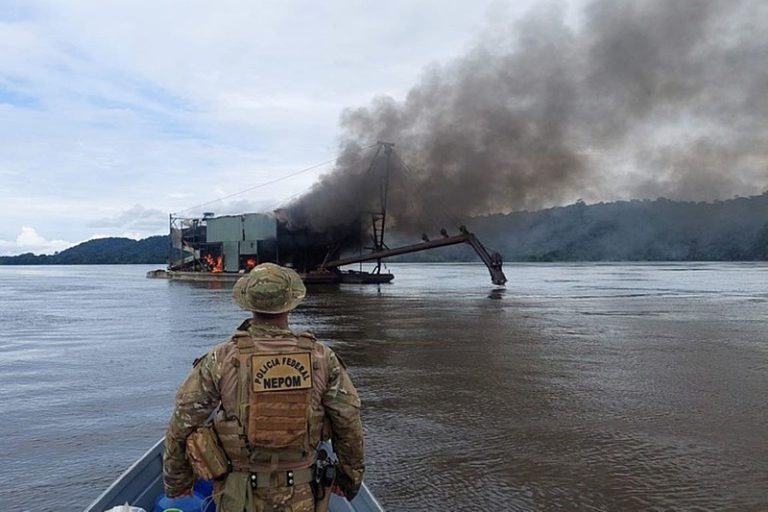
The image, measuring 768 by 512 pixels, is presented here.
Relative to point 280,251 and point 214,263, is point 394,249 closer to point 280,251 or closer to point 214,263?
point 280,251

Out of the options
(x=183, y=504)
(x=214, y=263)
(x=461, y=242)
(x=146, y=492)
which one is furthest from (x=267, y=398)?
(x=214, y=263)

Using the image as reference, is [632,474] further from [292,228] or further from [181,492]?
[292,228]

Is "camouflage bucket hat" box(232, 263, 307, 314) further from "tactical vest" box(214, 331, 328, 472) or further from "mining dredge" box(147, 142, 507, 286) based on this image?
"mining dredge" box(147, 142, 507, 286)

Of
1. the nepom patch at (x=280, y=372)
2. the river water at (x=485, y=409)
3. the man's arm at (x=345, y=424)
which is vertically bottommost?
the river water at (x=485, y=409)

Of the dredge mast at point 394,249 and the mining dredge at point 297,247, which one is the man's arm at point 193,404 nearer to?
the dredge mast at point 394,249

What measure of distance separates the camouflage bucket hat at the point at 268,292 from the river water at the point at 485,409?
3731 mm

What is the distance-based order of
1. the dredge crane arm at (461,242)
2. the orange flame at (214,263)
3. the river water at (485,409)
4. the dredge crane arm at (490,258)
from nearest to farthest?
1. the river water at (485,409)
2. the dredge crane arm at (461,242)
3. the dredge crane arm at (490,258)
4. the orange flame at (214,263)

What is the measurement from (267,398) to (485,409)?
752 centimetres

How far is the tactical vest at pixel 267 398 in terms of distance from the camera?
3299 mm

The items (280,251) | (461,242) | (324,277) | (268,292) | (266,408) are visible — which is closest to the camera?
(266,408)

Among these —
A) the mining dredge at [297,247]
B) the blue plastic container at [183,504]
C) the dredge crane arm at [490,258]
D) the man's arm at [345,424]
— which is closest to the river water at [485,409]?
the blue plastic container at [183,504]

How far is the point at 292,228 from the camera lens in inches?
2078

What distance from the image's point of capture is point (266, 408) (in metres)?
3.30

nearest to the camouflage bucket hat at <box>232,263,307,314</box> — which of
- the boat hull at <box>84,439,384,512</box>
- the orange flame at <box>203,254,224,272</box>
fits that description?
the boat hull at <box>84,439,384,512</box>
